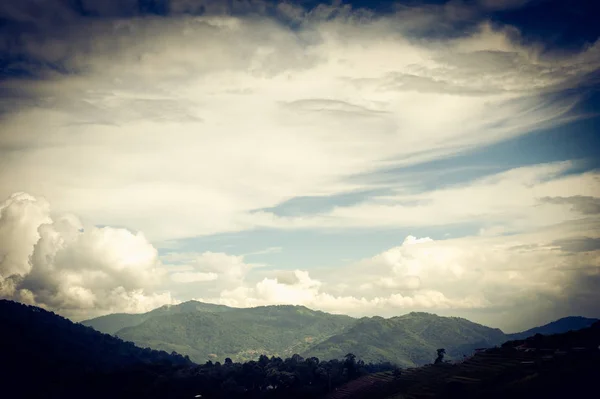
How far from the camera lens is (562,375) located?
78750mm

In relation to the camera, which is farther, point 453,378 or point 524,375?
point 453,378

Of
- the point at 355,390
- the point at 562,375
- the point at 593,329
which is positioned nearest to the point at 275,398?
the point at 355,390

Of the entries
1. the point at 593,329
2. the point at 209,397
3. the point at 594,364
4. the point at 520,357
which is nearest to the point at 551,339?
the point at 593,329

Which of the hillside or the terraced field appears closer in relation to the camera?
the hillside

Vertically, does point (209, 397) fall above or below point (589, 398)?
below

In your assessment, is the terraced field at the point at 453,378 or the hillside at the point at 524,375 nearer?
the hillside at the point at 524,375

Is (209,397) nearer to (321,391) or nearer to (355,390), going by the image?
(321,391)

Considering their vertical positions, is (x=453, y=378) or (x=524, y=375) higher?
(x=524, y=375)

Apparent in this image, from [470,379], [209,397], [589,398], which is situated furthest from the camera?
[209,397]

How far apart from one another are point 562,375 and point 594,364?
6.08 m

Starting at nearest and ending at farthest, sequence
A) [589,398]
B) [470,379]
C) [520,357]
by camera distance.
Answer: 1. [589,398]
2. [470,379]
3. [520,357]

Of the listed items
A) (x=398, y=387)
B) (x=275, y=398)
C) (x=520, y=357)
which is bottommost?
(x=275, y=398)

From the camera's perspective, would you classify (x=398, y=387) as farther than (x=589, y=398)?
Yes

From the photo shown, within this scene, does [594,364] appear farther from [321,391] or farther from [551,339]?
[321,391]
